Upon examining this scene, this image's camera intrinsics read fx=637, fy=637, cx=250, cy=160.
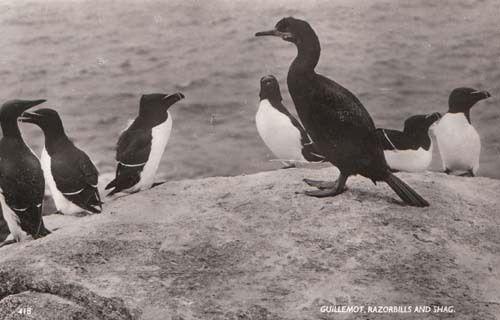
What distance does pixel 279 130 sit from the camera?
382 centimetres

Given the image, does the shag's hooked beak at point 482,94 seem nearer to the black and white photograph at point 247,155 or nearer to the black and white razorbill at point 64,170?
the black and white photograph at point 247,155

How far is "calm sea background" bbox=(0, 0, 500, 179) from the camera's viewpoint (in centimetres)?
366

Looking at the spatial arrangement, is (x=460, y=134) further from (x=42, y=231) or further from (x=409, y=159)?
(x=42, y=231)

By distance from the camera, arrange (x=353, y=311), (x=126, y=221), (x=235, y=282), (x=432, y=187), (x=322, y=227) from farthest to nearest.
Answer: (x=432, y=187), (x=126, y=221), (x=322, y=227), (x=235, y=282), (x=353, y=311)

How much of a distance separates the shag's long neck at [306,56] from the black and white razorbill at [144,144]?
30.8 inches

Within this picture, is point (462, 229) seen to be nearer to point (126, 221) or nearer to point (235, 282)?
point (235, 282)

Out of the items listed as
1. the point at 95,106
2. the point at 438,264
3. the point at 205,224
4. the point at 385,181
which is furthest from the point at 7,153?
the point at 438,264

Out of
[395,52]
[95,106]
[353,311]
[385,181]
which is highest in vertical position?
[395,52]

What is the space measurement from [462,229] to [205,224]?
126 centimetres

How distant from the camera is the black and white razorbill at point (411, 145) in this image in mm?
3602

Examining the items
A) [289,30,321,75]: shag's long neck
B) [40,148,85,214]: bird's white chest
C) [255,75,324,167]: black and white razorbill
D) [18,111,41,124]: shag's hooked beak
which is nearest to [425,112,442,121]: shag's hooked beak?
[255,75,324,167]: black and white razorbill

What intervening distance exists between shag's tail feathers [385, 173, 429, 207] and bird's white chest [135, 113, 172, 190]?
1298mm

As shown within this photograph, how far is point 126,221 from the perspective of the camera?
3268mm

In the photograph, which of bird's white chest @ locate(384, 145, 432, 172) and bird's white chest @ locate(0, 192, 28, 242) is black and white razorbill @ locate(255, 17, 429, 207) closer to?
bird's white chest @ locate(384, 145, 432, 172)
